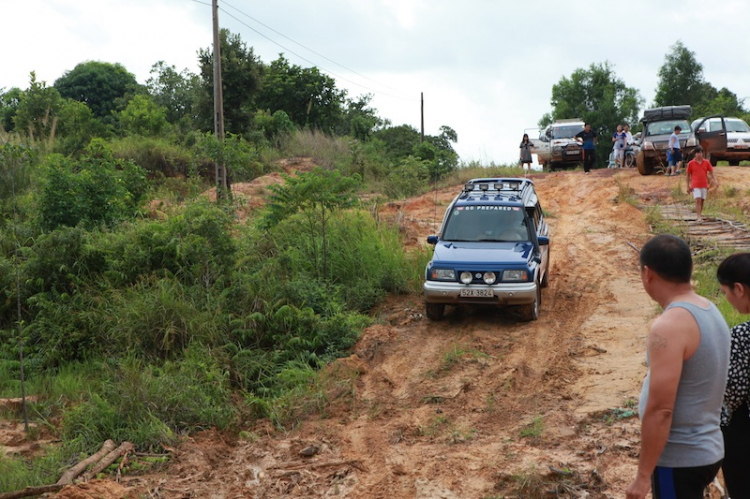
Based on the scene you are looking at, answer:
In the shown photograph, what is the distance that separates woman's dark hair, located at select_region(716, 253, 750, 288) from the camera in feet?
10.7

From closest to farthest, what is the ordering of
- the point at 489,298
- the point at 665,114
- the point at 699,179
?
the point at 489,298 → the point at 699,179 → the point at 665,114

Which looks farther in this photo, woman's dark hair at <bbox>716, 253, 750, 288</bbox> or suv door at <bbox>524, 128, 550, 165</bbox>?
suv door at <bbox>524, 128, 550, 165</bbox>

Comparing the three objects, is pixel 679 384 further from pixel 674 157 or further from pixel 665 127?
pixel 665 127

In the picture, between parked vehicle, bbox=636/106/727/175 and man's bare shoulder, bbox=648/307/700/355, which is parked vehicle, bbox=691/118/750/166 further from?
man's bare shoulder, bbox=648/307/700/355

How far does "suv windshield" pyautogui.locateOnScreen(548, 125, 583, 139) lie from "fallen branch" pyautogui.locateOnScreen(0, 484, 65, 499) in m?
24.2

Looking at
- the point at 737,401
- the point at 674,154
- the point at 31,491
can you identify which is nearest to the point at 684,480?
the point at 737,401

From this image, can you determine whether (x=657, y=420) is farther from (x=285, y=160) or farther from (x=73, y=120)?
(x=73, y=120)

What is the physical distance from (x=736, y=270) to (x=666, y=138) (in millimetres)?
19886

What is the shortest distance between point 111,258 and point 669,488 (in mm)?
10464

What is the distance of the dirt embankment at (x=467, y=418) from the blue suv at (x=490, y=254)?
52 centimetres

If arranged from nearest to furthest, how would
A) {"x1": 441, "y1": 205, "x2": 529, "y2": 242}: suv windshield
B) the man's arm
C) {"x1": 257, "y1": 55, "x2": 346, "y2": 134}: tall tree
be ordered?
the man's arm < {"x1": 441, "y1": 205, "x2": 529, "y2": 242}: suv windshield < {"x1": 257, "y1": 55, "x2": 346, "y2": 134}: tall tree

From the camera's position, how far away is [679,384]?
9.61 ft

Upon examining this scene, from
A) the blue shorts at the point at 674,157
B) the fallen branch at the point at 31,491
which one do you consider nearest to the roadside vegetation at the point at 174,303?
the fallen branch at the point at 31,491

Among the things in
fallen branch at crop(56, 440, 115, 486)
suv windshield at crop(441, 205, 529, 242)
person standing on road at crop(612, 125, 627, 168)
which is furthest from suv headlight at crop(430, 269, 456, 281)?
person standing on road at crop(612, 125, 627, 168)
